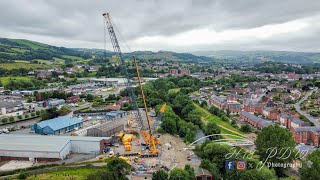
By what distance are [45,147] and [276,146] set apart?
719 inches

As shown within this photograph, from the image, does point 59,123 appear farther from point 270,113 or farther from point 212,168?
point 270,113

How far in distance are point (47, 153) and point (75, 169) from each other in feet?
11.3

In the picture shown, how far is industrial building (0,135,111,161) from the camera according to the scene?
24250 mm

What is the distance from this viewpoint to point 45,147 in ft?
80.9

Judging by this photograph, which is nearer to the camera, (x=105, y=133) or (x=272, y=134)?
(x=272, y=134)

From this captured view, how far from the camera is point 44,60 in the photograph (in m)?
104

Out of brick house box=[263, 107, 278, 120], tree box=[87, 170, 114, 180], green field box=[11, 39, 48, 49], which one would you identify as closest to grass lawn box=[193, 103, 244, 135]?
brick house box=[263, 107, 278, 120]

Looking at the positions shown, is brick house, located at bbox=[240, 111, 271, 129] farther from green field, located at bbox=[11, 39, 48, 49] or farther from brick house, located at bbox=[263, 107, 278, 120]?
green field, located at bbox=[11, 39, 48, 49]

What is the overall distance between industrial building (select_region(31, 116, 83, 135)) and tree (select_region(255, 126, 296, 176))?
19949 mm

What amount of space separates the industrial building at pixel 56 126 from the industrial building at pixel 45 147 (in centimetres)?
406

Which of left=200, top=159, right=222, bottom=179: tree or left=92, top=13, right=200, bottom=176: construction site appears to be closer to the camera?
left=200, top=159, right=222, bottom=179: tree

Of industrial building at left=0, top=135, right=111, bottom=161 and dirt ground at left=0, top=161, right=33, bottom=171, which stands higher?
industrial building at left=0, top=135, right=111, bottom=161

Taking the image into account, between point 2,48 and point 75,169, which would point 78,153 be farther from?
point 2,48

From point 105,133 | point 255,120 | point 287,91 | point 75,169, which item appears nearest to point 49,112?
point 105,133
